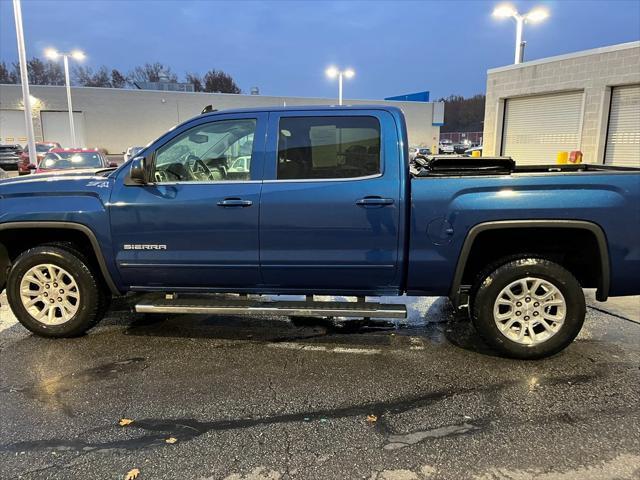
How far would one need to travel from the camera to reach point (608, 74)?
514 inches

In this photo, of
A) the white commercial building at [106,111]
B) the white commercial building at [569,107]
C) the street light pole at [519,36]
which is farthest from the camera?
the white commercial building at [106,111]

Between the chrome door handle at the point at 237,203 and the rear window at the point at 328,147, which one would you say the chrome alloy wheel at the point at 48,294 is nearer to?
the chrome door handle at the point at 237,203

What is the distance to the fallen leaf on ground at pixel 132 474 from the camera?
2701 mm

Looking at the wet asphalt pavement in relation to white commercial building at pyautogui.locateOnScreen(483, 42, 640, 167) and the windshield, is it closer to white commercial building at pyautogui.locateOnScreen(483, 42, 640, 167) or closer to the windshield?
the windshield

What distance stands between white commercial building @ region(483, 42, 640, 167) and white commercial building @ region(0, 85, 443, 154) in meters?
23.9

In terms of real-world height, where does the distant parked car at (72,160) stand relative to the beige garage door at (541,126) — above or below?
below

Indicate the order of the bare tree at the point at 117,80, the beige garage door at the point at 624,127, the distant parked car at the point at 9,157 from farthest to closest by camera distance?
the bare tree at the point at 117,80 < the distant parked car at the point at 9,157 < the beige garage door at the point at 624,127

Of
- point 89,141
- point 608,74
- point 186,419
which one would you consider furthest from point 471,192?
point 89,141

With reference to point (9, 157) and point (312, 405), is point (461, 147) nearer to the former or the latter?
point (9, 157)

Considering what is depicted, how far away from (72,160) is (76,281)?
10.8 meters

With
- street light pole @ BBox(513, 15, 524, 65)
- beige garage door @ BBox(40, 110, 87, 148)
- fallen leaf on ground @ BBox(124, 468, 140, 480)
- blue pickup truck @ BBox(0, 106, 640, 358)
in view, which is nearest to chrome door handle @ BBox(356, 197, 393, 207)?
blue pickup truck @ BBox(0, 106, 640, 358)

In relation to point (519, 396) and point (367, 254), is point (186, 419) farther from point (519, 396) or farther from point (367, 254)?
point (519, 396)

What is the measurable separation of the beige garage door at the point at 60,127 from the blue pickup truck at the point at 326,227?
42.2 m

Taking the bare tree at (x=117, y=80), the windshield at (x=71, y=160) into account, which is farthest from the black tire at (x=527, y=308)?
the bare tree at (x=117, y=80)
